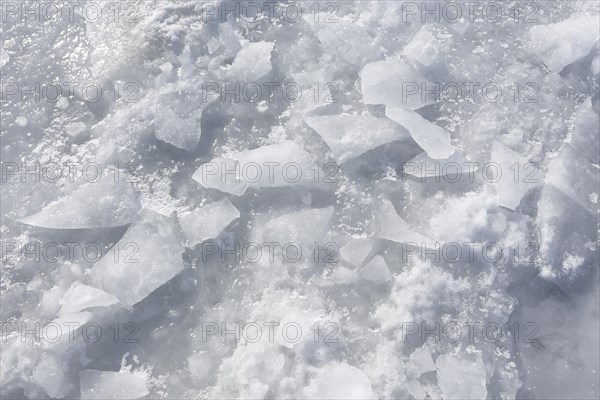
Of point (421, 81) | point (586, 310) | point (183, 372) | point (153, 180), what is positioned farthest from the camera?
point (421, 81)

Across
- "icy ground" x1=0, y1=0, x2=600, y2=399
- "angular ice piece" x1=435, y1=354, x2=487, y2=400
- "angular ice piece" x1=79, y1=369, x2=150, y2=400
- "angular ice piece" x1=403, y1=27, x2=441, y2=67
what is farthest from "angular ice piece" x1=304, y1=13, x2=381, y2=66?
"angular ice piece" x1=79, y1=369, x2=150, y2=400

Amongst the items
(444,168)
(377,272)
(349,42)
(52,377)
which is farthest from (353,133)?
(52,377)

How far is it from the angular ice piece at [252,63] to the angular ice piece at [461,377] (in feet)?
5.02

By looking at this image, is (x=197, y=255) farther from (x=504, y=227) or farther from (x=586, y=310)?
(x=586, y=310)

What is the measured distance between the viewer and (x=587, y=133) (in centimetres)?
251

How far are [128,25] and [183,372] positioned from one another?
1783 mm

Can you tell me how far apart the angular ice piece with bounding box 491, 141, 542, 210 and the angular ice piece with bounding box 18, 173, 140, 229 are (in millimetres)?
1585

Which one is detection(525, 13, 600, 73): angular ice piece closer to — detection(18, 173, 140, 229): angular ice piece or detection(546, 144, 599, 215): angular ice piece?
detection(546, 144, 599, 215): angular ice piece

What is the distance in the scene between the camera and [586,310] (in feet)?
7.19

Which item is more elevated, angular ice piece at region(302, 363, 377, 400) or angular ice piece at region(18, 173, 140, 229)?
angular ice piece at region(18, 173, 140, 229)

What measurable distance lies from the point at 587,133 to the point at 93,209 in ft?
7.49

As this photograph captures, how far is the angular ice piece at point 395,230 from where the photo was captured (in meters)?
2.18

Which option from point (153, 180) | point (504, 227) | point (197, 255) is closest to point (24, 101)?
point (153, 180)

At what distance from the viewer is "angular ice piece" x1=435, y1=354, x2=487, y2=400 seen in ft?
6.40
